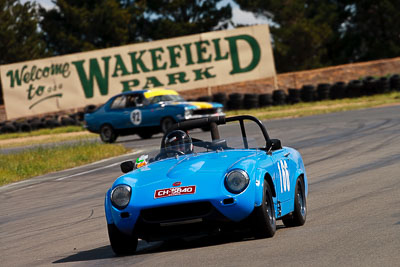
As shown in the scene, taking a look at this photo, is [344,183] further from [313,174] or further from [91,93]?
[91,93]

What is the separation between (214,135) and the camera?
328 inches

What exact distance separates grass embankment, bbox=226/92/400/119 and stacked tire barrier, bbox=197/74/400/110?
500 mm

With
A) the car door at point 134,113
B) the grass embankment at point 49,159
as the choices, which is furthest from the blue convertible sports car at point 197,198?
the car door at point 134,113

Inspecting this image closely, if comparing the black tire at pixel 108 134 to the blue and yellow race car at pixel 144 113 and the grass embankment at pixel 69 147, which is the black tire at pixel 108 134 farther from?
the grass embankment at pixel 69 147

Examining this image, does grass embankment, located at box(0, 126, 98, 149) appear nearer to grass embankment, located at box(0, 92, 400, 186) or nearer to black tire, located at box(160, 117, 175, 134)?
grass embankment, located at box(0, 92, 400, 186)

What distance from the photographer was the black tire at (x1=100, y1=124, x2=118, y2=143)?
28.2 metres

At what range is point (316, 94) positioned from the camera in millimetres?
35938

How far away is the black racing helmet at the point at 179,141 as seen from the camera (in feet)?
27.0

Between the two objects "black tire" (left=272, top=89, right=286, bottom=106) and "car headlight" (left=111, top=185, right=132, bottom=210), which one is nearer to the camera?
"car headlight" (left=111, top=185, right=132, bottom=210)

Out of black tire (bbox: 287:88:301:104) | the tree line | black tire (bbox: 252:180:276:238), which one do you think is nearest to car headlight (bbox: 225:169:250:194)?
black tire (bbox: 252:180:276:238)

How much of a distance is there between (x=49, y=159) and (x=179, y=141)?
12265 millimetres

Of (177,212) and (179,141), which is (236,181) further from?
(179,141)

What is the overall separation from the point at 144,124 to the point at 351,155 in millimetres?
13003

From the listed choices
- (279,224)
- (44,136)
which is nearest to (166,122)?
(44,136)
